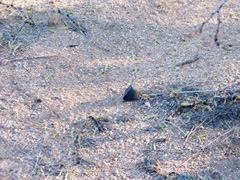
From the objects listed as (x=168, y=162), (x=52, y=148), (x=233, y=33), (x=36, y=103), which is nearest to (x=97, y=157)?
(x=52, y=148)

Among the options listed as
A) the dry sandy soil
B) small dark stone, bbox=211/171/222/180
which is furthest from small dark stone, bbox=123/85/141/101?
small dark stone, bbox=211/171/222/180

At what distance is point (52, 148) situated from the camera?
2709mm

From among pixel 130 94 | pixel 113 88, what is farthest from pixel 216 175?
pixel 113 88

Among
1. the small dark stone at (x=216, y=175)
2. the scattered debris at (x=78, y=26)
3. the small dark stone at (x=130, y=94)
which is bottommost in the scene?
the small dark stone at (x=216, y=175)

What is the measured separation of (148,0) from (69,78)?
6.00 ft

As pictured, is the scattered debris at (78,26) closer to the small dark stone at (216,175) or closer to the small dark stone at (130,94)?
the small dark stone at (130,94)

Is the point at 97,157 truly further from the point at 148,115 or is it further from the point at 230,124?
the point at 230,124

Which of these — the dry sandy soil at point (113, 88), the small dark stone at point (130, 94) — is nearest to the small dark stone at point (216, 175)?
the dry sandy soil at point (113, 88)

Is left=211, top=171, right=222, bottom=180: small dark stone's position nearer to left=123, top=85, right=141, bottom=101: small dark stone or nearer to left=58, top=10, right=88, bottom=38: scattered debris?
left=123, top=85, right=141, bottom=101: small dark stone

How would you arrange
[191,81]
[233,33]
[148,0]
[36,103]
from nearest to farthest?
[36,103], [191,81], [233,33], [148,0]

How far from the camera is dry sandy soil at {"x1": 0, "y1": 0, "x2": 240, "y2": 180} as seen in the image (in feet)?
8.56

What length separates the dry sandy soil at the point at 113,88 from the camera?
2609mm

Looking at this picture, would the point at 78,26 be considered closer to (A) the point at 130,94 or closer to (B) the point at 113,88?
(B) the point at 113,88

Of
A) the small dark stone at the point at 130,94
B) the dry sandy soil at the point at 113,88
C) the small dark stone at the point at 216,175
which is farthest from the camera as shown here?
the small dark stone at the point at 130,94
